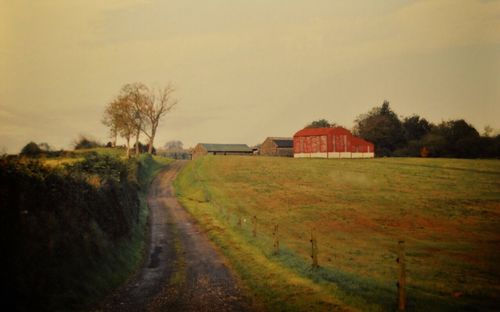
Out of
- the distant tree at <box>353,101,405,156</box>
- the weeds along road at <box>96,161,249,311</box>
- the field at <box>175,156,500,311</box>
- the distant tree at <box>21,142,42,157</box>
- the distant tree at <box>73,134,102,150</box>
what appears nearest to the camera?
the weeds along road at <box>96,161,249,311</box>

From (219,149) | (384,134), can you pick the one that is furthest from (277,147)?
(384,134)

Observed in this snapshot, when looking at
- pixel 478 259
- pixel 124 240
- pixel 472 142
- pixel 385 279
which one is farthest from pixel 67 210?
pixel 472 142

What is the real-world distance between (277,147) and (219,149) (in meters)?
19.2

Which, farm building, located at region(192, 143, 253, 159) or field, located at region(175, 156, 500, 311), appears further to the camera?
farm building, located at region(192, 143, 253, 159)

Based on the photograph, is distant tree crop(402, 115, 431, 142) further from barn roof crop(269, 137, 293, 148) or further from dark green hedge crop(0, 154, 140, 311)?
dark green hedge crop(0, 154, 140, 311)

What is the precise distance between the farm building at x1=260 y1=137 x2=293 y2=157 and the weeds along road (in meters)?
94.4

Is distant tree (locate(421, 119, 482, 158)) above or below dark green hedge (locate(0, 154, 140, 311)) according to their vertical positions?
above

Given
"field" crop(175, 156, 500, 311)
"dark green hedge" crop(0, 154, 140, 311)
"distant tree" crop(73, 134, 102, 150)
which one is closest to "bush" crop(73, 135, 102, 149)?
"distant tree" crop(73, 134, 102, 150)

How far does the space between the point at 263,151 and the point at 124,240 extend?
109 metres

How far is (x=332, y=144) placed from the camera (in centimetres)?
10712

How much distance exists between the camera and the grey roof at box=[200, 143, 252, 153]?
130325 mm

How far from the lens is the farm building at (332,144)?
4213 inches

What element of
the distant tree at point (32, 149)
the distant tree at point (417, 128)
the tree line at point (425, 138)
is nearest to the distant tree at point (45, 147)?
the distant tree at point (32, 149)

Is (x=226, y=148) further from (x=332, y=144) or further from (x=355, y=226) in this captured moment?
(x=355, y=226)
